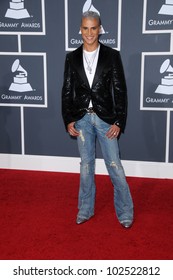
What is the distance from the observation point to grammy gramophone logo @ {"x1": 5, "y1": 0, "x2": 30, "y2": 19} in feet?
14.1

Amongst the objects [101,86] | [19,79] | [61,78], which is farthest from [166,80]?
[19,79]

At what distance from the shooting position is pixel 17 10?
4.32 m

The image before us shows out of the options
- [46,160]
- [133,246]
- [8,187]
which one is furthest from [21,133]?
[133,246]

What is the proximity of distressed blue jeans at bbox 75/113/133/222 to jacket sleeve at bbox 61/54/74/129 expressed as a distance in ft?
0.43

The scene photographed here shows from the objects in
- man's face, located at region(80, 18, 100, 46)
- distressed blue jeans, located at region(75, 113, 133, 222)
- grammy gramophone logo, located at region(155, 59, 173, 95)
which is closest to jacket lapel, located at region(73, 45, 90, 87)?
man's face, located at region(80, 18, 100, 46)

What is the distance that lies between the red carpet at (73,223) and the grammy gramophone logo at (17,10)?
1895 millimetres

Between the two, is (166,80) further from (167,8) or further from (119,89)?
(119,89)

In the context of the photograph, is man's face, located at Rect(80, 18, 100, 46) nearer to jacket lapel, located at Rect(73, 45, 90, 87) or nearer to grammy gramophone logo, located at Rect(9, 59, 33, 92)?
jacket lapel, located at Rect(73, 45, 90, 87)

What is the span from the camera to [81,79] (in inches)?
120

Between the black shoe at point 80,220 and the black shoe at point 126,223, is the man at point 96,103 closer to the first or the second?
the black shoe at point 126,223

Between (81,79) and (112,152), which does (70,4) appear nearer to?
(81,79)

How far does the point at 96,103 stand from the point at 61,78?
4.83 feet

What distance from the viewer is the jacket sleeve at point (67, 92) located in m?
3.14

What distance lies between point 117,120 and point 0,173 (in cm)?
209
